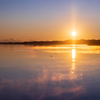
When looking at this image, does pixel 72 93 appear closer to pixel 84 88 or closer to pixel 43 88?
pixel 84 88

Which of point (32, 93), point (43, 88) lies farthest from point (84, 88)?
point (32, 93)

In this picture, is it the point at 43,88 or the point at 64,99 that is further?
the point at 43,88

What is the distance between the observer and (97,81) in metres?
9.69

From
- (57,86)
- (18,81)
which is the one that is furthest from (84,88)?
(18,81)

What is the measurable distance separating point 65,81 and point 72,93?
6.99 ft

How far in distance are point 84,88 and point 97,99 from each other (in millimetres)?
1564

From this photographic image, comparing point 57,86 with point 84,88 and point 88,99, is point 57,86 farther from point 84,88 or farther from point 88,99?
point 88,99

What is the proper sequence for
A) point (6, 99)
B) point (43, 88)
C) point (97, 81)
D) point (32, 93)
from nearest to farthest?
point (6, 99)
point (32, 93)
point (43, 88)
point (97, 81)

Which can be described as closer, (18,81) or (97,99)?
(97,99)

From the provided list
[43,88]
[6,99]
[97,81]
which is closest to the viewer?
[6,99]

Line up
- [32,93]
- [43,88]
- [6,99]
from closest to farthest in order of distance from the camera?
1. [6,99]
2. [32,93]
3. [43,88]

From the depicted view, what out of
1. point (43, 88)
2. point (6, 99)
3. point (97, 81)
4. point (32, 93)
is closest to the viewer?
point (6, 99)

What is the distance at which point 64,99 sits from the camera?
6.91 metres

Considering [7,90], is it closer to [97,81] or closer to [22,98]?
[22,98]
